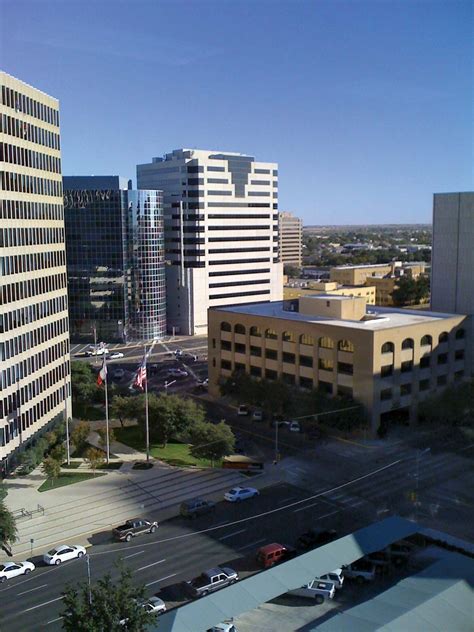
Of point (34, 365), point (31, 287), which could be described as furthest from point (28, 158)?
point (34, 365)

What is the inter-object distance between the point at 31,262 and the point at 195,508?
1442 centimetres

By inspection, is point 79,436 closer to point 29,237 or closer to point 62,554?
point 29,237

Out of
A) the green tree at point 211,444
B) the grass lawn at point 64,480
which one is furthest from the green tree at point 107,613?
the green tree at point 211,444

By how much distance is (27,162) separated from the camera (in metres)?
31.9

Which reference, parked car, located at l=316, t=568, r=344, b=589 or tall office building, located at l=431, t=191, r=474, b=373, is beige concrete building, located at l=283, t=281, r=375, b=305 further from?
parked car, located at l=316, t=568, r=344, b=589

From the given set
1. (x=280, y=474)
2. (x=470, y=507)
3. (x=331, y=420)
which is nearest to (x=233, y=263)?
(x=331, y=420)

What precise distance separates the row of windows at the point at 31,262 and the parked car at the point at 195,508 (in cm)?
1277

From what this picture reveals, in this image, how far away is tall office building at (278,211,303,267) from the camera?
168475mm

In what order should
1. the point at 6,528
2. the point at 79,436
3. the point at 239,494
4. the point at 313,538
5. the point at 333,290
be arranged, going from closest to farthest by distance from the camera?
the point at 6,528 < the point at 313,538 < the point at 239,494 < the point at 79,436 < the point at 333,290

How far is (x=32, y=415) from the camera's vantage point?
107 ft

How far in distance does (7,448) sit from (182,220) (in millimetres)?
48045

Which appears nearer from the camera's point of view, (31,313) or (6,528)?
(6,528)

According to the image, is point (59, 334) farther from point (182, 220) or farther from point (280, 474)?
point (182, 220)

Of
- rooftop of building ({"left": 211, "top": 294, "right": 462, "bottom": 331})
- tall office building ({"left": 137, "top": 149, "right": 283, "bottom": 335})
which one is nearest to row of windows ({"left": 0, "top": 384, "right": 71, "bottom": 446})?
rooftop of building ({"left": 211, "top": 294, "right": 462, "bottom": 331})
